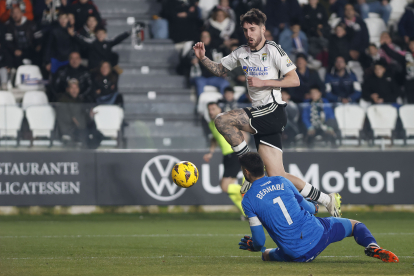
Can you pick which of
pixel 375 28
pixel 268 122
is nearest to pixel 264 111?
pixel 268 122

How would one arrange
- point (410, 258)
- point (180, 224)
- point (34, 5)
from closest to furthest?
point (410, 258) → point (180, 224) → point (34, 5)

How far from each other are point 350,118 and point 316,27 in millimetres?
4700

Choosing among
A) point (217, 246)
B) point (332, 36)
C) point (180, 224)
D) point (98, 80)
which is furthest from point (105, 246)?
point (332, 36)

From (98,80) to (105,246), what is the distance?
6387 mm

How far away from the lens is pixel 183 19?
1555cm

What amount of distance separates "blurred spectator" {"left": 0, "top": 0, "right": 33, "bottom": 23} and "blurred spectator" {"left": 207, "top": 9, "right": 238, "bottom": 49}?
14.8 ft

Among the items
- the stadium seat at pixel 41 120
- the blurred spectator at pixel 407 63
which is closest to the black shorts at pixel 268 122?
the stadium seat at pixel 41 120

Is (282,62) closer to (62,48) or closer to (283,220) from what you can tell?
(283,220)

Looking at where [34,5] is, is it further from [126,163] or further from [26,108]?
[126,163]

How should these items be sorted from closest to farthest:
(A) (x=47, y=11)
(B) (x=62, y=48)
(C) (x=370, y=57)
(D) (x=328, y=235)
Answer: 1. (D) (x=328, y=235)
2. (B) (x=62, y=48)
3. (C) (x=370, y=57)
4. (A) (x=47, y=11)

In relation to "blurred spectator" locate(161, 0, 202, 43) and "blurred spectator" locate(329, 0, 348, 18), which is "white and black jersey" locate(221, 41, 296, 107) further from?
"blurred spectator" locate(329, 0, 348, 18)

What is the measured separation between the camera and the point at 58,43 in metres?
14.4

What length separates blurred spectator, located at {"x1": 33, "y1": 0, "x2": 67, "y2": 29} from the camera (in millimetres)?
14898

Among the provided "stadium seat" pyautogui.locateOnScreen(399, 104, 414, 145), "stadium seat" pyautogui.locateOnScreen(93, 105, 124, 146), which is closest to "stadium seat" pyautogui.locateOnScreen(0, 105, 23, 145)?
"stadium seat" pyautogui.locateOnScreen(93, 105, 124, 146)
